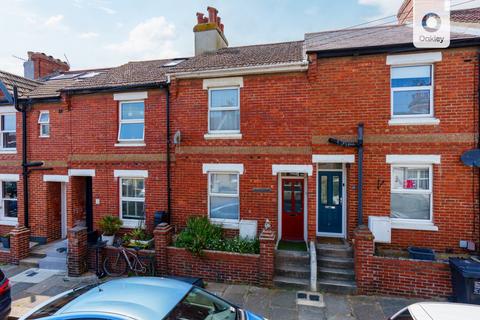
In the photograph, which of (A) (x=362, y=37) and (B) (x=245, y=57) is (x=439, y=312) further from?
(B) (x=245, y=57)

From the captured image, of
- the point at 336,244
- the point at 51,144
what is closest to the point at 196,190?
the point at 336,244

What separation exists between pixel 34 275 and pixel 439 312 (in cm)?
1043

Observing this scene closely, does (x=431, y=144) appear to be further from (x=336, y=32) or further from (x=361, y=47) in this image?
(x=336, y=32)

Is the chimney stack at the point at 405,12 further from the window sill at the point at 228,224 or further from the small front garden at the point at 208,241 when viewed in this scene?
the small front garden at the point at 208,241

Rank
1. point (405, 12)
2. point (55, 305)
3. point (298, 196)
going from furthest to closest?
point (405, 12) < point (298, 196) < point (55, 305)

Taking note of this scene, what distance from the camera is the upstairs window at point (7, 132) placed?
10883 mm

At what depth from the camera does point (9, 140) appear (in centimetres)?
1099

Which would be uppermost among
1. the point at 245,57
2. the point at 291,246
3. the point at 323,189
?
the point at 245,57

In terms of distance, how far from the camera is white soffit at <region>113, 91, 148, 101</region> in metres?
9.37

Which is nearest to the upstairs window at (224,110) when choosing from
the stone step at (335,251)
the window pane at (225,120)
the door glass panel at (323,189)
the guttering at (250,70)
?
the window pane at (225,120)

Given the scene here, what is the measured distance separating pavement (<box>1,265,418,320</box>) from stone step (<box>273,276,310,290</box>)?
152 millimetres

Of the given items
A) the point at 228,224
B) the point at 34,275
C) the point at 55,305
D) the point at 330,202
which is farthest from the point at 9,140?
the point at 330,202

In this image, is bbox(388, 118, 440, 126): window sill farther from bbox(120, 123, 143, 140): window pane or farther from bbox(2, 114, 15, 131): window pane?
bbox(2, 114, 15, 131): window pane

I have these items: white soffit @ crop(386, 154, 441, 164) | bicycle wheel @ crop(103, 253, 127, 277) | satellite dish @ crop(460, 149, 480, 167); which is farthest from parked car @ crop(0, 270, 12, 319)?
satellite dish @ crop(460, 149, 480, 167)
